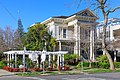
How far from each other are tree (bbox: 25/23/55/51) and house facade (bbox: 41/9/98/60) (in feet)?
13.0

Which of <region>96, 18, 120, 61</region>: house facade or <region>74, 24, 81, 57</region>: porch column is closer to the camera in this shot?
<region>74, 24, 81, 57</region>: porch column

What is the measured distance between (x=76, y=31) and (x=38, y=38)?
24.4 feet

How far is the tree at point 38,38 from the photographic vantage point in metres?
38.4

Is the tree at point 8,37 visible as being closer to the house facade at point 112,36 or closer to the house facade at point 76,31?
the house facade at point 76,31

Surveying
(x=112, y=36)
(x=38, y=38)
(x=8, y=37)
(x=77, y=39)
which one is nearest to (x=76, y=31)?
(x=77, y=39)

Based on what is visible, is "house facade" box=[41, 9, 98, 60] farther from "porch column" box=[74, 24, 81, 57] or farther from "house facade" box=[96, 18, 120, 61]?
"house facade" box=[96, 18, 120, 61]

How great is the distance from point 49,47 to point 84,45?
637cm

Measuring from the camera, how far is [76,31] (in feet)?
140

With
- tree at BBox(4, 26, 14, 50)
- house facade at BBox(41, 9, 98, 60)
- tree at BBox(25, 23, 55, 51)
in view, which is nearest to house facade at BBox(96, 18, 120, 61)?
house facade at BBox(41, 9, 98, 60)

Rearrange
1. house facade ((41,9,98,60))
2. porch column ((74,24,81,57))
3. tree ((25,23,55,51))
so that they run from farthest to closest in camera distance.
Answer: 1. house facade ((41,9,98,60))
2. porch column ((74,24,81,57))
3. tree ((25,23,55,51))

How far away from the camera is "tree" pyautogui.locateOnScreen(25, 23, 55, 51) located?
126 ft

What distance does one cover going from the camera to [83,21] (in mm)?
42938

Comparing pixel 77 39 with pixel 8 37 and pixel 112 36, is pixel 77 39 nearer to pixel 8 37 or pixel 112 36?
pixel 112 36

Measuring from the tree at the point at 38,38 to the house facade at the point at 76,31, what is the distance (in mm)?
3958
